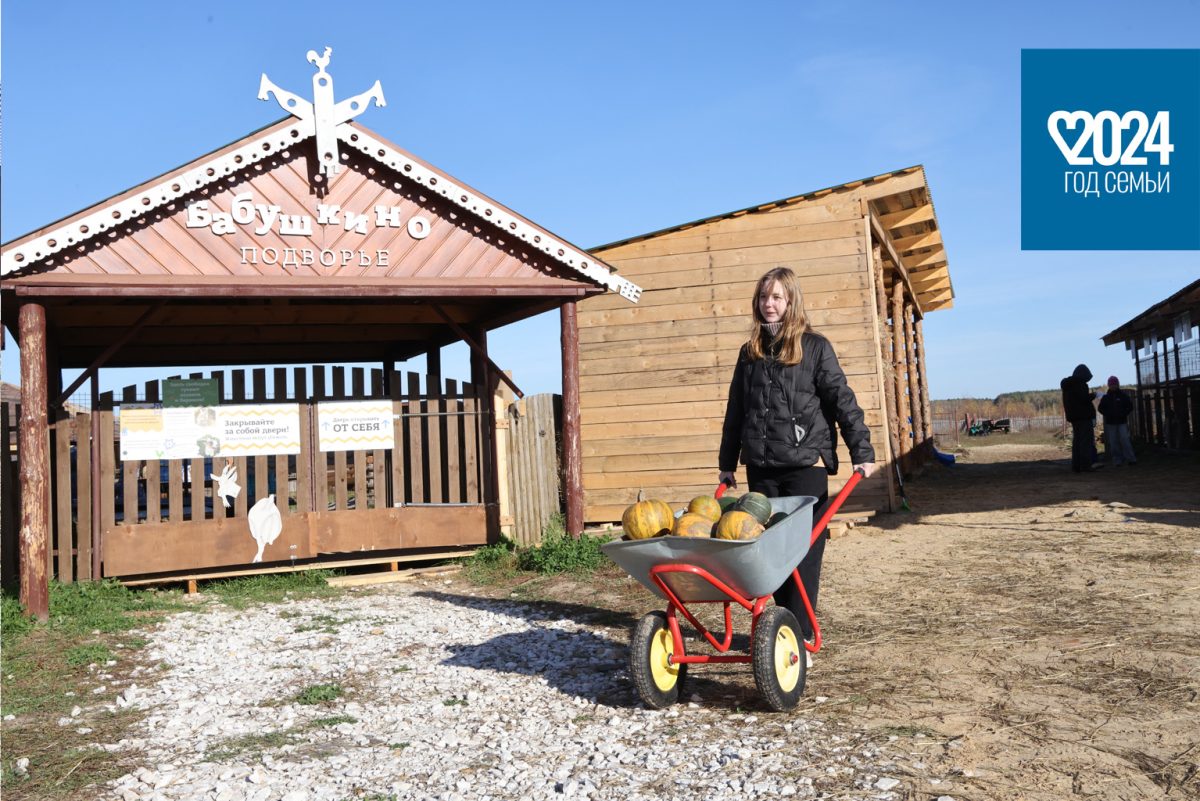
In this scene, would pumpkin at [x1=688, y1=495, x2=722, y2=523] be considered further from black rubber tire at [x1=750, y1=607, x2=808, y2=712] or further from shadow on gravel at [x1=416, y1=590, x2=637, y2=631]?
shadow on gravel at [x1=416, y1=590, x2=637, y2=631]

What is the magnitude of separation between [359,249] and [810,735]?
688 centimetres

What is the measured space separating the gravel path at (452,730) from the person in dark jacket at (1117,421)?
14.0 m

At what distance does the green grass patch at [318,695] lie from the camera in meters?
5.68

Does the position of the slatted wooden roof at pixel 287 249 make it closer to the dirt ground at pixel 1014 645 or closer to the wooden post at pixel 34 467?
the wooden post at pixel 34 467

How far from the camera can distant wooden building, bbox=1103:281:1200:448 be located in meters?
19.1

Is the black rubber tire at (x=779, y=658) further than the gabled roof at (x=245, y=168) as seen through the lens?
No

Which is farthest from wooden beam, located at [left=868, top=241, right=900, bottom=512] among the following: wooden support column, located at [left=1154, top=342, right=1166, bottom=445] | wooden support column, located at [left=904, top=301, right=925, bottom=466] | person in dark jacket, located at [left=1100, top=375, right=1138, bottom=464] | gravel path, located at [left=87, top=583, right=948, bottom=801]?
wooden support column, located at [left=1154, top=342, right=1166, bottom=445]

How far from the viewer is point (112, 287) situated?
29.1 feet

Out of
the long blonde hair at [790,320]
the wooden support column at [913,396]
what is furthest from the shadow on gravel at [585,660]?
the wooden support column at [913,396]

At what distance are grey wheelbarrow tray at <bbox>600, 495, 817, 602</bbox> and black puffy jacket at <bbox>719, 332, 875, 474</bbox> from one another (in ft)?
1.42

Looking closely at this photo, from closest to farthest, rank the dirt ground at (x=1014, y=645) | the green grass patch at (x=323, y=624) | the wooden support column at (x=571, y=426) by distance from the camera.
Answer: the dirt ground at (x=1014, y=645), the green grass patch at (x=323, y=624), the wooden support column at (x=571, y=426)

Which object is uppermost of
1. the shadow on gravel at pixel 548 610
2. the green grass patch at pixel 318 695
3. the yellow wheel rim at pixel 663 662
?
the yellow wheel rim at pixel 663 662

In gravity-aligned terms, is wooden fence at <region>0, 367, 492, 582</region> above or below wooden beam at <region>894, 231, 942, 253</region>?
below

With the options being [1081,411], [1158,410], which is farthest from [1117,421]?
[1158,410]
